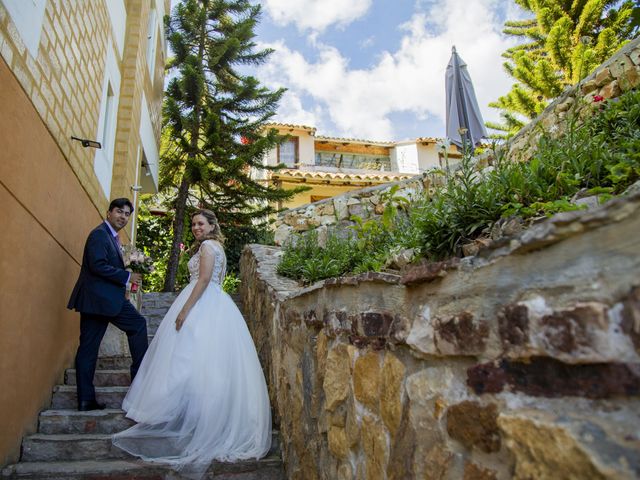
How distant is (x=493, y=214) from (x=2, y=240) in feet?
8.13

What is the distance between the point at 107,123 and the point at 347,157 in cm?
1507

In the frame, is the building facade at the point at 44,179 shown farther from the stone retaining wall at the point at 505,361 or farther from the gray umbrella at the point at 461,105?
the gray umbrella at the point at 461,105

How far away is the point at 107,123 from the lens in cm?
580

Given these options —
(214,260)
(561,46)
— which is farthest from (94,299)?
(561,46)

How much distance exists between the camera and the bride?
2871 millimetres

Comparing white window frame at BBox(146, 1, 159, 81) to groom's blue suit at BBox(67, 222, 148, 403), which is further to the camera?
white window frame at BBox(146, 1, 159, 81)

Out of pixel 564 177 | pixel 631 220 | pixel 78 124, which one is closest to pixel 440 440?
pixel 631 220

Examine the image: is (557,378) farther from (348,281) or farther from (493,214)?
(493,214)

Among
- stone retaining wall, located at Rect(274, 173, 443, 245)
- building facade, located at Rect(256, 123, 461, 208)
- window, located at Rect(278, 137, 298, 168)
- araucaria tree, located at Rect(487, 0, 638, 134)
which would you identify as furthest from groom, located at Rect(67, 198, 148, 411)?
window, located at Rect(278, 137, 298, 168)

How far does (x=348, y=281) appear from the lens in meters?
1.83

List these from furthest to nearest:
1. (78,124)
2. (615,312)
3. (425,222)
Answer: (78,124), (425,222), (615,312)

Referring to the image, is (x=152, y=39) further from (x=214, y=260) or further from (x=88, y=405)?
(x=88, y=405)

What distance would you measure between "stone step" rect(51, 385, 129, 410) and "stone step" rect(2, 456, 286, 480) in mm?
690

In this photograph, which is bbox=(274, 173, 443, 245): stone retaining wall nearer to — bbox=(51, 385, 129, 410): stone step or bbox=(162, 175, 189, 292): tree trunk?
bbox=(162, 175, 189, 292): tree trunk
